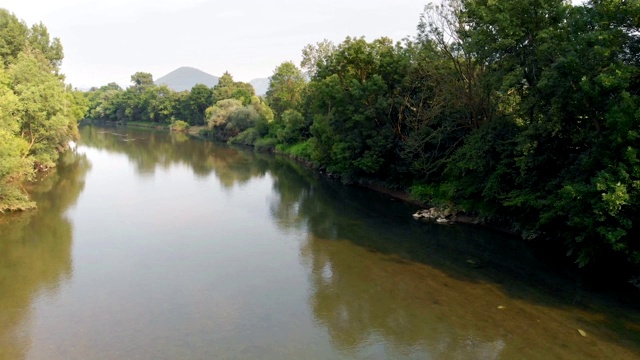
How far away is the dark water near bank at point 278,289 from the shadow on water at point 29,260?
0.07 meters

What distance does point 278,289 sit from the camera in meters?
18.1

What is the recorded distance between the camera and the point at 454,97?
29.9 m

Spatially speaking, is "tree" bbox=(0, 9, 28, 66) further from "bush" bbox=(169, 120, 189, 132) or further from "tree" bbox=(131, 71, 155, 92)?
"tree" bbox=(131, 71, 155, 92)

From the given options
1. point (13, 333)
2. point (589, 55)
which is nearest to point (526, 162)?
point (589, 55)

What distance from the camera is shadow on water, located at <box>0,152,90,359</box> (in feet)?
48.4

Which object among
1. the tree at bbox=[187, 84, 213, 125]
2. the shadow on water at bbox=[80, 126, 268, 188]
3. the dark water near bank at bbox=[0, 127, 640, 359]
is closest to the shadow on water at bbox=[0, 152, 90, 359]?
the dark water near bank at bbox=[0, 127, 640, 359]

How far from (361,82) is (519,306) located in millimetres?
25786

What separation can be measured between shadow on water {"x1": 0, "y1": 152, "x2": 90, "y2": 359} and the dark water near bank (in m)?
0.07

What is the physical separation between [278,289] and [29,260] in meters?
11.7

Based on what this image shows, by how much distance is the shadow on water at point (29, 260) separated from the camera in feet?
48.4

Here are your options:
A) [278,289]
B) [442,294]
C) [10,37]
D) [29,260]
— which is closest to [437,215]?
[442,294]

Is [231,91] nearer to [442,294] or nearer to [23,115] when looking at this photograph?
[23,115]

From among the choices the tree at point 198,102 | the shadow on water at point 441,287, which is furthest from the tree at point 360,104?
the tree at point 198,102

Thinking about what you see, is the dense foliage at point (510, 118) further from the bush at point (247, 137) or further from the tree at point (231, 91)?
the tree at point (231, 91)
